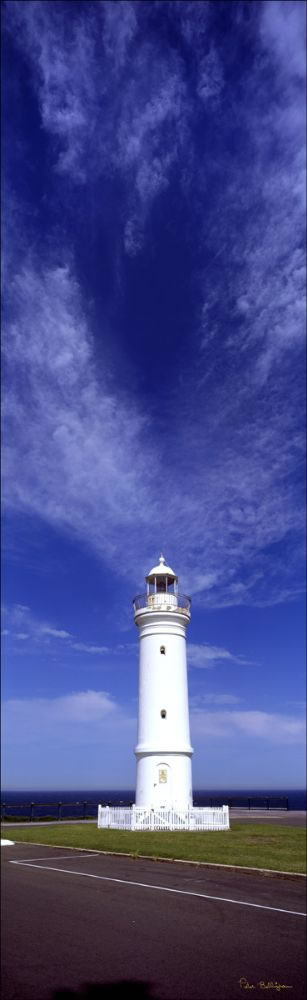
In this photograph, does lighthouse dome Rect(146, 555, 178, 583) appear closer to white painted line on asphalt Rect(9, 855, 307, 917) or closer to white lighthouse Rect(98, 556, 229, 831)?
white lighthouse Rect(98, 556, 229, 831)

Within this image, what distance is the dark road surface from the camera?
7391 mm

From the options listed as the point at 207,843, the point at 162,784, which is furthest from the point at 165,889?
the point at 162,784

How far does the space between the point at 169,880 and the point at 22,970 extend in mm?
7005

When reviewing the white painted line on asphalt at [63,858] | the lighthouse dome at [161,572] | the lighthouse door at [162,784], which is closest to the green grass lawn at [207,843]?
the white painted line on asphalt at [63,858]

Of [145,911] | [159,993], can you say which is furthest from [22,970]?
[145,911]

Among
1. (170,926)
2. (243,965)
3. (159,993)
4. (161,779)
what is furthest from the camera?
(161,779)

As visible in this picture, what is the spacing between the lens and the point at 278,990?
7227 mm

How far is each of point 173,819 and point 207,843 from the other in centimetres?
637

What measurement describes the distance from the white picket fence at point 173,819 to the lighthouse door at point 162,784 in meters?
1.68

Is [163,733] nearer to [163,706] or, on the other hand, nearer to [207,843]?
[163,706]

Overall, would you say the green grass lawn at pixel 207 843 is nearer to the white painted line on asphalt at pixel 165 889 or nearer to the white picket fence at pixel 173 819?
the white picket fence at pixel 173 819

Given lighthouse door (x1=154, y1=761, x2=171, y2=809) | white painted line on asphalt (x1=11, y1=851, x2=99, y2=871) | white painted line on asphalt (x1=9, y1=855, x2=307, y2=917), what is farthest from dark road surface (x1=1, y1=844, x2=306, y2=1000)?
lighthouse door (x1=154, y1=761, x2=171, y2=809)

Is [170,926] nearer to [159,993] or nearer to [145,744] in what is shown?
[159,993]

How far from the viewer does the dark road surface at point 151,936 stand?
24.2ft
